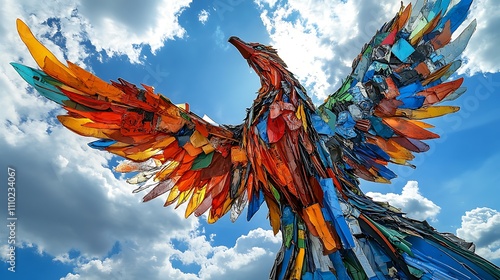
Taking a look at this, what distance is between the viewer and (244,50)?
295cm

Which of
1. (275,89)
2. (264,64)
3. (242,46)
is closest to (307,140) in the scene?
(275,89)

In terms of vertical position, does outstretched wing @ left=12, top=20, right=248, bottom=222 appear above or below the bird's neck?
below

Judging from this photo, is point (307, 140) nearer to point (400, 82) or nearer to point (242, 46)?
point (242, 46)

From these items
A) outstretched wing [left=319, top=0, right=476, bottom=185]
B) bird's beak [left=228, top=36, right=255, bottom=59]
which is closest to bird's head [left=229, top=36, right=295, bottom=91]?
bird's beak [left=228, top=36, right=255, bottom=59]

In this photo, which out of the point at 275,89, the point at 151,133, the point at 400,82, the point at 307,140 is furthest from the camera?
the point at 400,82

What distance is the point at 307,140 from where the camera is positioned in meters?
2.71

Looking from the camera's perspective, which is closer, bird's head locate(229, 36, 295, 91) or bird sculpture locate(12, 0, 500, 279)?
bird sculpture locate(12, 0, 500, 279)

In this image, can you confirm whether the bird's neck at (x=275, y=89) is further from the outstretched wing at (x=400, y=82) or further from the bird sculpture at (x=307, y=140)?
the outstretched wing at (x=400, y=82)

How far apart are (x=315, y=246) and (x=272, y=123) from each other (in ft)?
2.95

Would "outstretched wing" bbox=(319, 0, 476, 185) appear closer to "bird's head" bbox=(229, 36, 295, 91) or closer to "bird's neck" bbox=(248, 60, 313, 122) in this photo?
"bird's neck" bbox=(248, 60, 313, 122)

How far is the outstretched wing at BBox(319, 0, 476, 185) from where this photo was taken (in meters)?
2.94

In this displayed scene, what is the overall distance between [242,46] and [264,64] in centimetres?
22

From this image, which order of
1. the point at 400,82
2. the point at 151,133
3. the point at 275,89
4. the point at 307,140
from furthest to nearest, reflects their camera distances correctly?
the point at 400,82 < the point at 275,89 < the point at 307,140 < the point at 151,133

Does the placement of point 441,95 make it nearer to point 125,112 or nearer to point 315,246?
point 315,246
